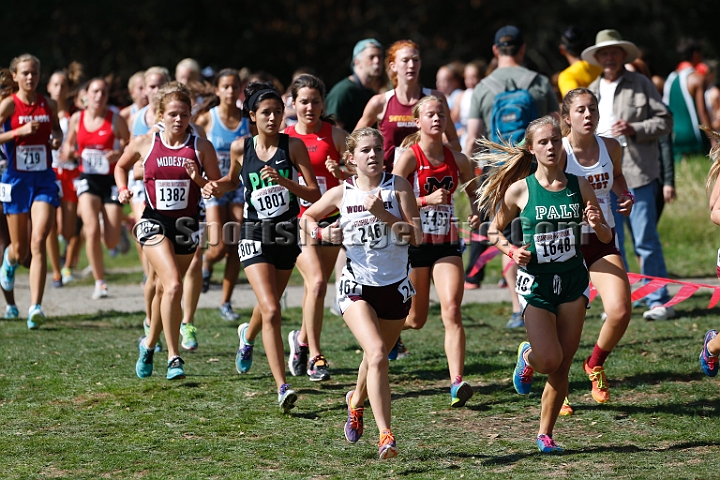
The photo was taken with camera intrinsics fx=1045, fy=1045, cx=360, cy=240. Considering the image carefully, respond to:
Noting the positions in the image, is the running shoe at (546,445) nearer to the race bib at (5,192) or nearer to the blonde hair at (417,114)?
the blonde hair at (417,114)

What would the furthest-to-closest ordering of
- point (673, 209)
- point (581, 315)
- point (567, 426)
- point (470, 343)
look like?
point (673, 209), point (470, 343), point (567, 426), point (581, 315)

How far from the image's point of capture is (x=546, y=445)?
562 centimetres

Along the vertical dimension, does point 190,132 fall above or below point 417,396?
above

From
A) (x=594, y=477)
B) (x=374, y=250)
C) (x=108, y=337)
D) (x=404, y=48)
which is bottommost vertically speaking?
(x=594, y=477)

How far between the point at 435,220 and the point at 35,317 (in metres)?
4.24

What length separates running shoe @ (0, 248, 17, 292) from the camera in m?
9.81

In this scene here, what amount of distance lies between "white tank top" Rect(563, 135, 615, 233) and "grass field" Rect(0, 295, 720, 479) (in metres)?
1.29

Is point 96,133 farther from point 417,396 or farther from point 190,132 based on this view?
point 417,396

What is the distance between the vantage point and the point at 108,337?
9.15 m

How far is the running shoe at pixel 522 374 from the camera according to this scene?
6.42 meters

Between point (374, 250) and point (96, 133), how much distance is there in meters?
6.01

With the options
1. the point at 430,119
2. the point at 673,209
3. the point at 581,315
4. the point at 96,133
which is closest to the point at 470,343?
the point at 430,119

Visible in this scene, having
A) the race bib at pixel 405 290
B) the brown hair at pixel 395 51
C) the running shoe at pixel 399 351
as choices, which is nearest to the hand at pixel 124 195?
the brown hair at pixel 395 51

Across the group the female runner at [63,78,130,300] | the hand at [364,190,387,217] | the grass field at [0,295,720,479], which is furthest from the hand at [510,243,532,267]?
the female runner at [63,78,130,300]
